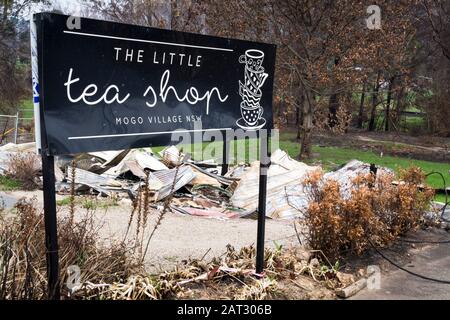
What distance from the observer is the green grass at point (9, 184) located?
11550 mm

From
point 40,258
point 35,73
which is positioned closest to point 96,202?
point 40,258

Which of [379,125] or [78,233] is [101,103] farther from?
[379,125]

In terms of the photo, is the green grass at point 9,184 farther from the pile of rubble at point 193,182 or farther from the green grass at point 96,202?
the green grass at point 96,202

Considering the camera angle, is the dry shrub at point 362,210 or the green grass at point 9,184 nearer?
the dry shrub at point 362,210

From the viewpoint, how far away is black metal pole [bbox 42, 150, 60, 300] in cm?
363

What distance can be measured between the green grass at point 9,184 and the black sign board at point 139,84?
792 centimetres

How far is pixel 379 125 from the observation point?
40.0m

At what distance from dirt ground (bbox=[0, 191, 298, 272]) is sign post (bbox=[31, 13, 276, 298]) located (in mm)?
1384

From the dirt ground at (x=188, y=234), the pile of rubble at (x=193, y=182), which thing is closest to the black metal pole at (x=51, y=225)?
the dirt ground at (x=188, y=234)

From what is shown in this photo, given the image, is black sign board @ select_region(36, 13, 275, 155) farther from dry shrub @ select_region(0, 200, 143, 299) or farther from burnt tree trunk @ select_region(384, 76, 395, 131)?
burnt tree trunk @ select_region(384, 76, 395, 131)

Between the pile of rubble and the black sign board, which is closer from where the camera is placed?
the black sign board

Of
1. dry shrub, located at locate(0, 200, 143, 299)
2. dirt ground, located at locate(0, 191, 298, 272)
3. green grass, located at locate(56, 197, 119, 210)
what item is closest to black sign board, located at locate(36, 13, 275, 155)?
dry shrub, located at locate(0, 200, 143, 299)
